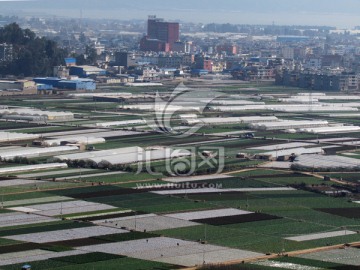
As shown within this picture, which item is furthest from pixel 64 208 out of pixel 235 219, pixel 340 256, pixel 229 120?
pixel 229 120

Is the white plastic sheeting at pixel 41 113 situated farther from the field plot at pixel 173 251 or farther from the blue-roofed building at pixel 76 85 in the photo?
the field plot at pixel 173 251

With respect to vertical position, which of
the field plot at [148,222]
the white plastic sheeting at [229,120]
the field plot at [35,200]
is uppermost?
the field plot at [148,222]

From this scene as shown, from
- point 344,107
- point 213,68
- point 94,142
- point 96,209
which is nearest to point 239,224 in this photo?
point 96,209

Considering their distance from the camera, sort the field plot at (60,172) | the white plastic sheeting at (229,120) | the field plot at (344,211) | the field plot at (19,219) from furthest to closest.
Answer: the white plastic sheeting at (229,120)
the field plot at (60,172)
the field plot at (344,211)
the field plot at (19,219)

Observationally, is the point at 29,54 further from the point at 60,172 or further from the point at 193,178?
the point at 193,178

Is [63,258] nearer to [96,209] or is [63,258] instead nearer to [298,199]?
[96,209]
